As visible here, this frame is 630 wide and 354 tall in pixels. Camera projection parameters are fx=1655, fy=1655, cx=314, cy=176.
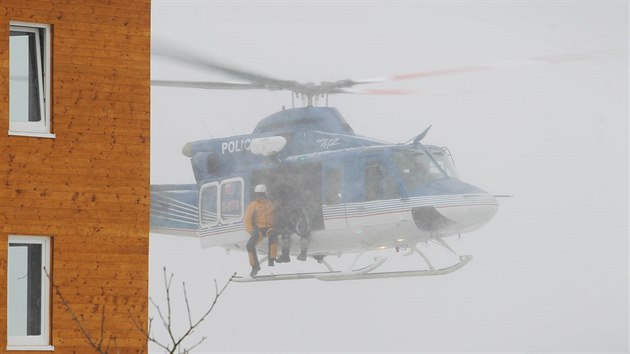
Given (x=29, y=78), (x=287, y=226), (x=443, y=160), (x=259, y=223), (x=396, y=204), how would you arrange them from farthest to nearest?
1. (x=287, y=226)
2. (x=259, y=223)
3. (x=396, y=204)
4. (x=443, y=160)
5. (x=29, y=78)

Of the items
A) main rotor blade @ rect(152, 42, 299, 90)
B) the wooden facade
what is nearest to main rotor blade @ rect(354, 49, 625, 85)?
main rotor blade @ rect(152, 42, 299, 90)

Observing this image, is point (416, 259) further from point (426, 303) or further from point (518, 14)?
point (518, 14)

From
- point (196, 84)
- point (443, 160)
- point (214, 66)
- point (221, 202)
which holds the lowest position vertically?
point (221, 202)

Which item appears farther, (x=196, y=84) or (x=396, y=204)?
(x=196, y=84)

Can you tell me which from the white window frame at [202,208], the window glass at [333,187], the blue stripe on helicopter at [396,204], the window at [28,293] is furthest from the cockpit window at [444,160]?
the window at [28,293]

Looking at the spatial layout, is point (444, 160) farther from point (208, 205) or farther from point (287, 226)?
point (287, 226)

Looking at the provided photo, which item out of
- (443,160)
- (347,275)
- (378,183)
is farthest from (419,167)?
(347,275)

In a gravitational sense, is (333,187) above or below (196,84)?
below

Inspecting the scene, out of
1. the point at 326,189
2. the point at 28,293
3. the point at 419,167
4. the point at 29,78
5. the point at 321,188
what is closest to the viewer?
the point at 28,293

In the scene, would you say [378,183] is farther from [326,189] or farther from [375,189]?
[326,189]
